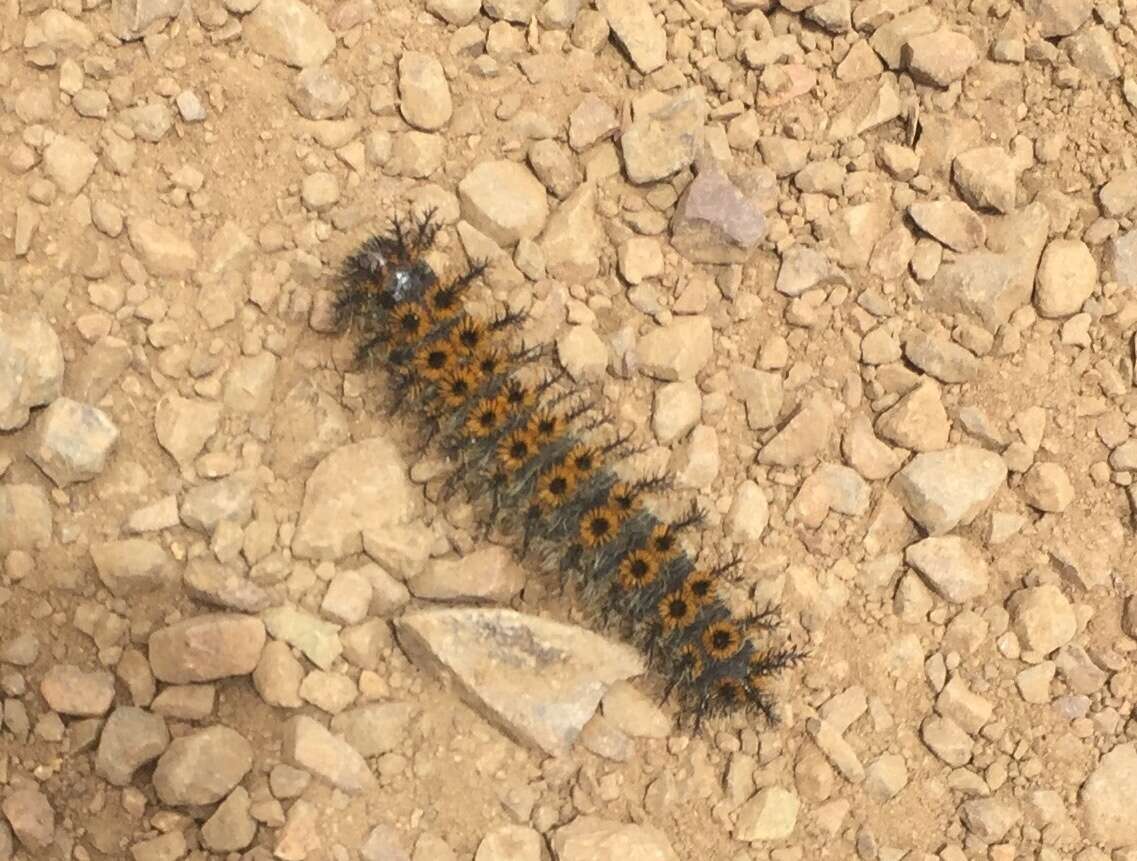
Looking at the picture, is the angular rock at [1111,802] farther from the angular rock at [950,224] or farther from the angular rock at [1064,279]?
the angular rock at [950,224]

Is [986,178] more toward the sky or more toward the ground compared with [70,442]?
more toward the sky

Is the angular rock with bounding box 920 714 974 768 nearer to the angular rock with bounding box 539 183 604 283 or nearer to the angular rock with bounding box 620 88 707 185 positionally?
the angular rock with bounding box 539 183 604 283

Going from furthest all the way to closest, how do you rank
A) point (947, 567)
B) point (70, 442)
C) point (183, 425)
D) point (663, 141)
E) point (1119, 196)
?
point (1119, 196) < point (663, 141) < point (947, 567) < point (183, 425) < point (70, 442)

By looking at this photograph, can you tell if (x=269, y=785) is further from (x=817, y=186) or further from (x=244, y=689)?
(x=817, y=186)

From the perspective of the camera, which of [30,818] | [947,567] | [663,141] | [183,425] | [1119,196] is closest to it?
[30,818]

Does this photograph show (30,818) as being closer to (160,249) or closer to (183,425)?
(183,425)

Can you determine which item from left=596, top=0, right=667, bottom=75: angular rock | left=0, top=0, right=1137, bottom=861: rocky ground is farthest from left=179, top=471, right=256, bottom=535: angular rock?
left=596, top=0, right=667, bottom=75: angular rock

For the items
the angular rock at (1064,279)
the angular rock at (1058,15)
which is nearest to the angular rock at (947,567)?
the angular rock at (1064,279)

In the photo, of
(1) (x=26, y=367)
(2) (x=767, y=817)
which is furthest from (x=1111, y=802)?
(1) (x=26, y=367)
